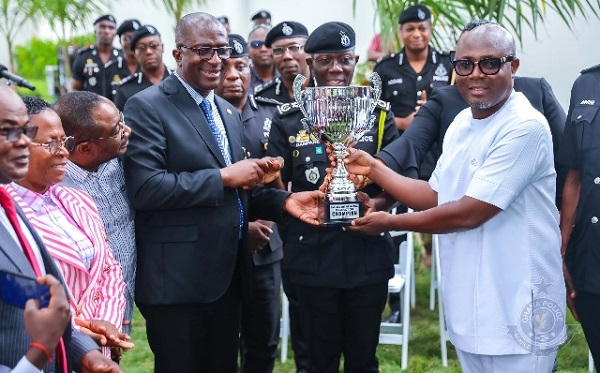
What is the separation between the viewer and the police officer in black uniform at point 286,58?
5.57m

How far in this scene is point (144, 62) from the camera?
24.8ft

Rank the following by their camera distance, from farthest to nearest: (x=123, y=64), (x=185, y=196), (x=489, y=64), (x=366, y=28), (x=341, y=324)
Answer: (x=366, y=28), (x=123, y=64), (x=341, y=324), (x=185, y=196), (x=489, y=64)

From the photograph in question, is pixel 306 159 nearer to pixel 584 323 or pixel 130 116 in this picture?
pixel 130 116

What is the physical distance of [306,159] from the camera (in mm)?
3979

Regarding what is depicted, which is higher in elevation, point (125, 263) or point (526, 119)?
point (526, 119)

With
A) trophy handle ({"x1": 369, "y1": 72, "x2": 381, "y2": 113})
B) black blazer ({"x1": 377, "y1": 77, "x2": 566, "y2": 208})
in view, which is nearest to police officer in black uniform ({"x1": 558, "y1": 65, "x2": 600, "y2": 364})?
black blazer ({"x1": 377, "y1": 77, "x2": 566, "y2": 208})

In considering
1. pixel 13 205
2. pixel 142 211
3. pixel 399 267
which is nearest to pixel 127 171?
pixel 142 211

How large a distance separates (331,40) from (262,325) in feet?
5.25

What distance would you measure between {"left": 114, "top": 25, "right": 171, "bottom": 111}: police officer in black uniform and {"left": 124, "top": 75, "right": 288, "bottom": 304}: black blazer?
13.0 feet

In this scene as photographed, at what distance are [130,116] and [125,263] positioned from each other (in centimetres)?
64

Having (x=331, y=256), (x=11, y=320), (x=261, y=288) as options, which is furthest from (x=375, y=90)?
(x=11, y=320)

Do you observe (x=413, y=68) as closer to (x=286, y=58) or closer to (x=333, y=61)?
(x=286, y=58)

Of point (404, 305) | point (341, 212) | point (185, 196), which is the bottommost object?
point (404, 305)

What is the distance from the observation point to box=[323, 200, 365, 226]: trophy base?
3592 millimetres
